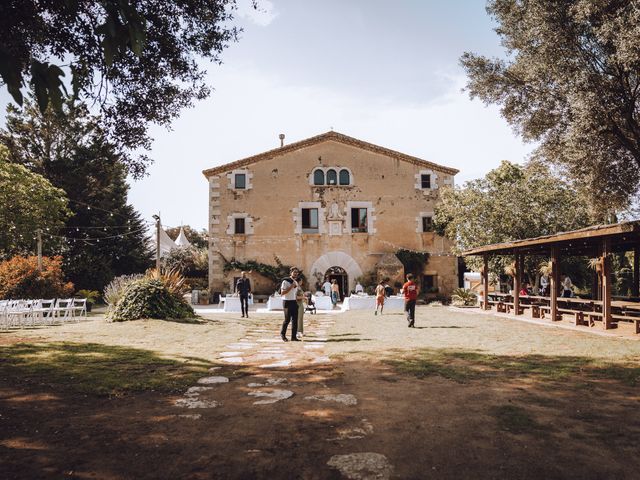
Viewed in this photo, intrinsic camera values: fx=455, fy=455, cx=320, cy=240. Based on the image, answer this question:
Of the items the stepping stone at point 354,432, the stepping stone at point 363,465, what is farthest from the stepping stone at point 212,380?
the stepping stone at point 363,465

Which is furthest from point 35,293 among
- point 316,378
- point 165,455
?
point 165,455

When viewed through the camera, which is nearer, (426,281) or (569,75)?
(569,75)

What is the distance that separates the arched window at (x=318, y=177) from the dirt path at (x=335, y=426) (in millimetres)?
19861

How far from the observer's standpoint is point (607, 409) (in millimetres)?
4398

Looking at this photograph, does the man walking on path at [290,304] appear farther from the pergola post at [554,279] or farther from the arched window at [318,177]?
the arched window at [318,177]

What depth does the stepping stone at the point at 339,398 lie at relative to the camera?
4.71 meters

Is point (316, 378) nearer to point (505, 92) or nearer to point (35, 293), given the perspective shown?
point (505, 92)

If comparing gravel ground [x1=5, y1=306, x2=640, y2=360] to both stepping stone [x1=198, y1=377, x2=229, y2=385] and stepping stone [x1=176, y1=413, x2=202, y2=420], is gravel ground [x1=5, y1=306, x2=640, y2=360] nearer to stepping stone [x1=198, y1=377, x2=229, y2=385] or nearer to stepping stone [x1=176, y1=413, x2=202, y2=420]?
stepping stone [x1=198, y1=377, x2=229, y2=385]

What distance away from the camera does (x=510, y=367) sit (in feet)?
21.7

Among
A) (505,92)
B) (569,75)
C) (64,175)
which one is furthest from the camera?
(64,175)

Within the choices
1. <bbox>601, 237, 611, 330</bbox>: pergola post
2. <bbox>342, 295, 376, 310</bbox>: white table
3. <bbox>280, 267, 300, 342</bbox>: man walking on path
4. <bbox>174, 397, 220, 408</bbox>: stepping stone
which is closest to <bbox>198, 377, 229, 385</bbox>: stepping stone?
<bbox>174, 397, 220, 408</bbox>: stepping stone

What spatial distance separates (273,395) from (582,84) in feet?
32.5

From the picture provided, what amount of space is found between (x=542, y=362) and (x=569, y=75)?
729cm

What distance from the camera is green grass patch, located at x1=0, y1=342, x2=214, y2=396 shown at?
5338 millimetres
